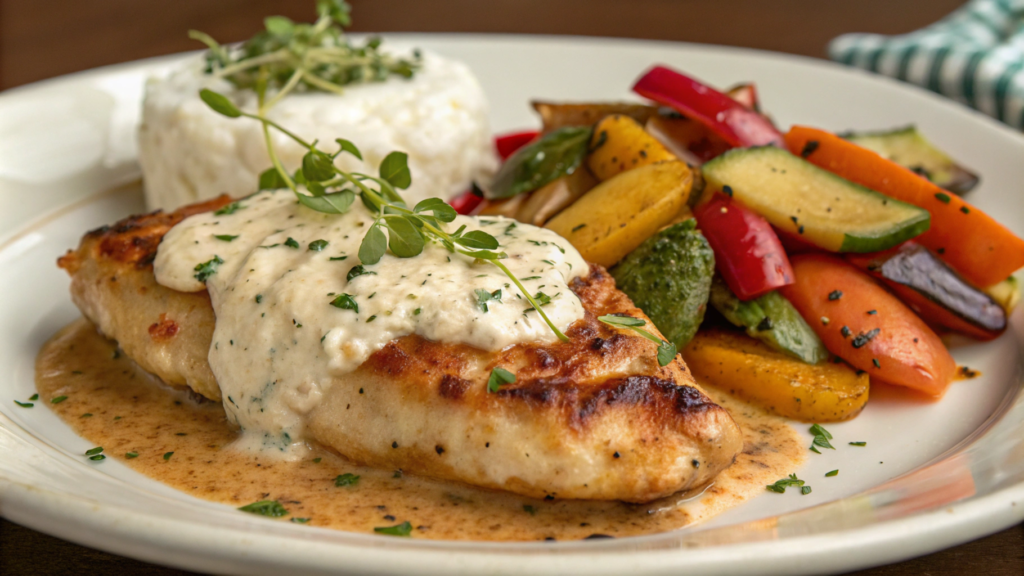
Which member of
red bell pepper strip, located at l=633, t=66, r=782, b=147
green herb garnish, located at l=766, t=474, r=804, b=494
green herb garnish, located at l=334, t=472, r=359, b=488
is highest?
red bell pepper strip, located at l=633, t=66, r=782, b=147

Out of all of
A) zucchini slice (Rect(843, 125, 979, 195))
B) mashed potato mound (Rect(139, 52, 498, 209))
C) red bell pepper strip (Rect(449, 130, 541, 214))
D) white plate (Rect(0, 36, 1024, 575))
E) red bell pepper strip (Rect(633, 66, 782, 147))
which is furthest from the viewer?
red bell pepper strip (Rect(449, 130, 541, 214))

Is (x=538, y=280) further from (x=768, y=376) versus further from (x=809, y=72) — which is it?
(x=809, y=72)

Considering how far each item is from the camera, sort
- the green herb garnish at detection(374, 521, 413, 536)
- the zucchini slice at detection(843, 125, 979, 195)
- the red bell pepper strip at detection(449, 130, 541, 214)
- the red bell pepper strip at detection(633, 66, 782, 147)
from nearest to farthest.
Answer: the green herb garnish at detection(374, 521, 413, 536)
the red bell pepper strip at detection(633, 66, 782, 147)
the zucchini slice at detection(843, 125, 979, 195)
the red bell pepper strip at detection(449, 130, 541, 214)

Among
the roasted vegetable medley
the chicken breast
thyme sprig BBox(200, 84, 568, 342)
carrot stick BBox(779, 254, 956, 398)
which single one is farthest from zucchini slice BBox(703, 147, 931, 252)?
thyme sprig BBox(200, 84, 568, 342)

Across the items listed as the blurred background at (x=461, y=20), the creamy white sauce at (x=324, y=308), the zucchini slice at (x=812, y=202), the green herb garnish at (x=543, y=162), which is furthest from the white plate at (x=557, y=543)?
the blurred background at (x=461, y=20)

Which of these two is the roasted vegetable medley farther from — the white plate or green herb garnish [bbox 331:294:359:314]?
green herb garnish [bbox 331:294:359:314]

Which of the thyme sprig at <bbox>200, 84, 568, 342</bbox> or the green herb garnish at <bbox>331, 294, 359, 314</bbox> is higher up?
the thyme sprig at <bbox>200, 84, 568, 342</bbox>

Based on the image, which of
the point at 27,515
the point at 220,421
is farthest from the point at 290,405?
the point at 27,515
